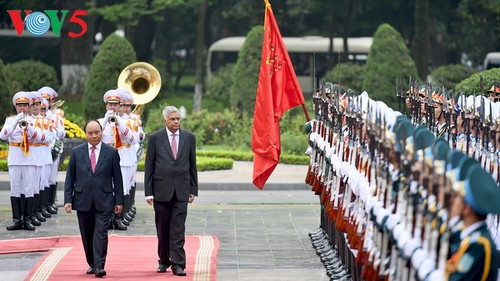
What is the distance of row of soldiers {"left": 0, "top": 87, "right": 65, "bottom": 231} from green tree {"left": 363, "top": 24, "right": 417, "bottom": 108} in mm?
18730

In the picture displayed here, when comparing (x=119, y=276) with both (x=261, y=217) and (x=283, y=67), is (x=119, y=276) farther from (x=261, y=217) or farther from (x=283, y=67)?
(x=261, y=217)

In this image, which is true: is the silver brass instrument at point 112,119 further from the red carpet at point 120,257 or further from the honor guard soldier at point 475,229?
the honor guard soldier at point 475,229

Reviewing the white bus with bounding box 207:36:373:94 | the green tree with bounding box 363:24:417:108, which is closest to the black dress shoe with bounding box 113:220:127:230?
the green tree with bounding box 363:24:417:108

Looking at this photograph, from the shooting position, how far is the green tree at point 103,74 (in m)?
35.1

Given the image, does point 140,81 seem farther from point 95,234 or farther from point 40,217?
point 95,234

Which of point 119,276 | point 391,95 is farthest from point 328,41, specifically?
point 119,276

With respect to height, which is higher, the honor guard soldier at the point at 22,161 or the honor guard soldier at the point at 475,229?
the honor guard soldier at the point at 475,229

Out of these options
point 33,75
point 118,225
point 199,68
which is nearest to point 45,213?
point 118,225

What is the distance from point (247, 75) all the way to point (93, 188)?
2431 centimetres

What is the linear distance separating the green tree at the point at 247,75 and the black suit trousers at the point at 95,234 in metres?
23.0

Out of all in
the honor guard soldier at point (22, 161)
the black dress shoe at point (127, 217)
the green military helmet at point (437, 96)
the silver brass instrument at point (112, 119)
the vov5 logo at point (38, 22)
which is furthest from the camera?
the vov5 logo at point (38, 22)

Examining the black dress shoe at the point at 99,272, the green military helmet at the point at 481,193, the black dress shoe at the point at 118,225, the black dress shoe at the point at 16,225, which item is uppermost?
the green military helmet at the point at 481,193

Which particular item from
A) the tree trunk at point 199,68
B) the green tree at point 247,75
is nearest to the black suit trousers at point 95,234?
the green tree at point 247,75

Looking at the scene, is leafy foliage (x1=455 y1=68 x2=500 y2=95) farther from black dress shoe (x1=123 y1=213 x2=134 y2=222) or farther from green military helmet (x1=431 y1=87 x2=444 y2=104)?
black dress shoe (x1=123 y1=213 x2=134 y2=222)
